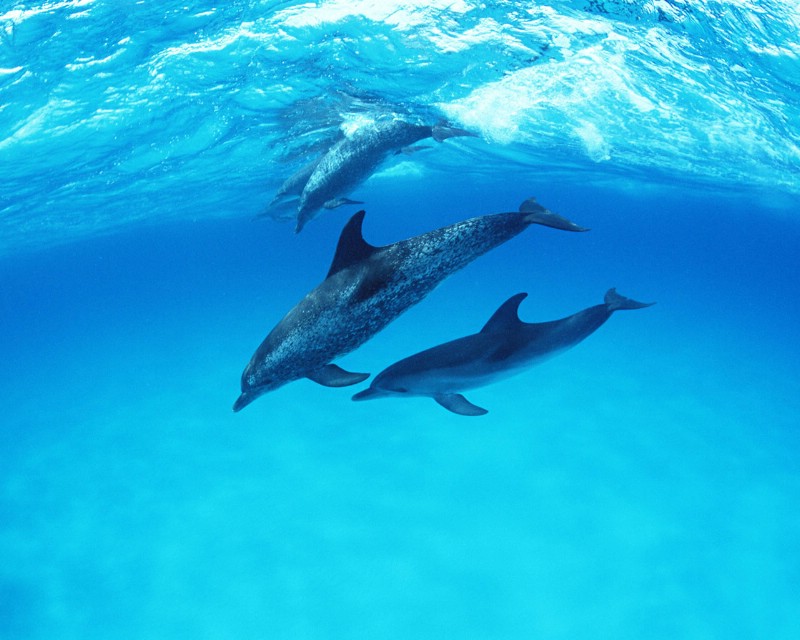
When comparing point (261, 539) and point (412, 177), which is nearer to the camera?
point (261, 539)

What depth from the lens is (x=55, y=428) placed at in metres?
19.7

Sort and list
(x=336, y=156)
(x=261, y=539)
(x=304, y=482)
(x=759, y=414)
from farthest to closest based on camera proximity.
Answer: (x=759, y=414) → (x=304, y=482) → (x=261, y=539) → (x=336, y=156)

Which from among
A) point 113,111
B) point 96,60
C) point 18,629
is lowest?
point 18,629

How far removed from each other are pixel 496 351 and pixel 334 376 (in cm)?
195

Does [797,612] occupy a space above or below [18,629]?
below

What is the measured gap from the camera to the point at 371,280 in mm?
4207

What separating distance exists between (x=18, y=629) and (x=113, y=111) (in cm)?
1337

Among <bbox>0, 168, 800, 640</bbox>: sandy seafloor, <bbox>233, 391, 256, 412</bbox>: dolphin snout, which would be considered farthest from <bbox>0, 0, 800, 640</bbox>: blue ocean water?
<bbox>233, 391, 256, 412</bbox>: dolphin snout

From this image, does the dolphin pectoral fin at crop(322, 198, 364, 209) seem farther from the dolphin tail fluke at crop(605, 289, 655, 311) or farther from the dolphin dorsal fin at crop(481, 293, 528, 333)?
the dolphin tail fluke at crop(605, 289, 655, 311)

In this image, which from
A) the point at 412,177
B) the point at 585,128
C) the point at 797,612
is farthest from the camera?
the point at 412,177

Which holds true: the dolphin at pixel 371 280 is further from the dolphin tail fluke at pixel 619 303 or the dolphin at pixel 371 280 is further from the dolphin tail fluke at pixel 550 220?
the dolphin tail fluke at pixel 619 303

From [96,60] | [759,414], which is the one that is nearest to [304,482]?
[96,60]

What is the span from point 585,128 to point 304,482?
1770 cm

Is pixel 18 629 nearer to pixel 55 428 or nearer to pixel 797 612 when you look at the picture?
pixel 55 428
